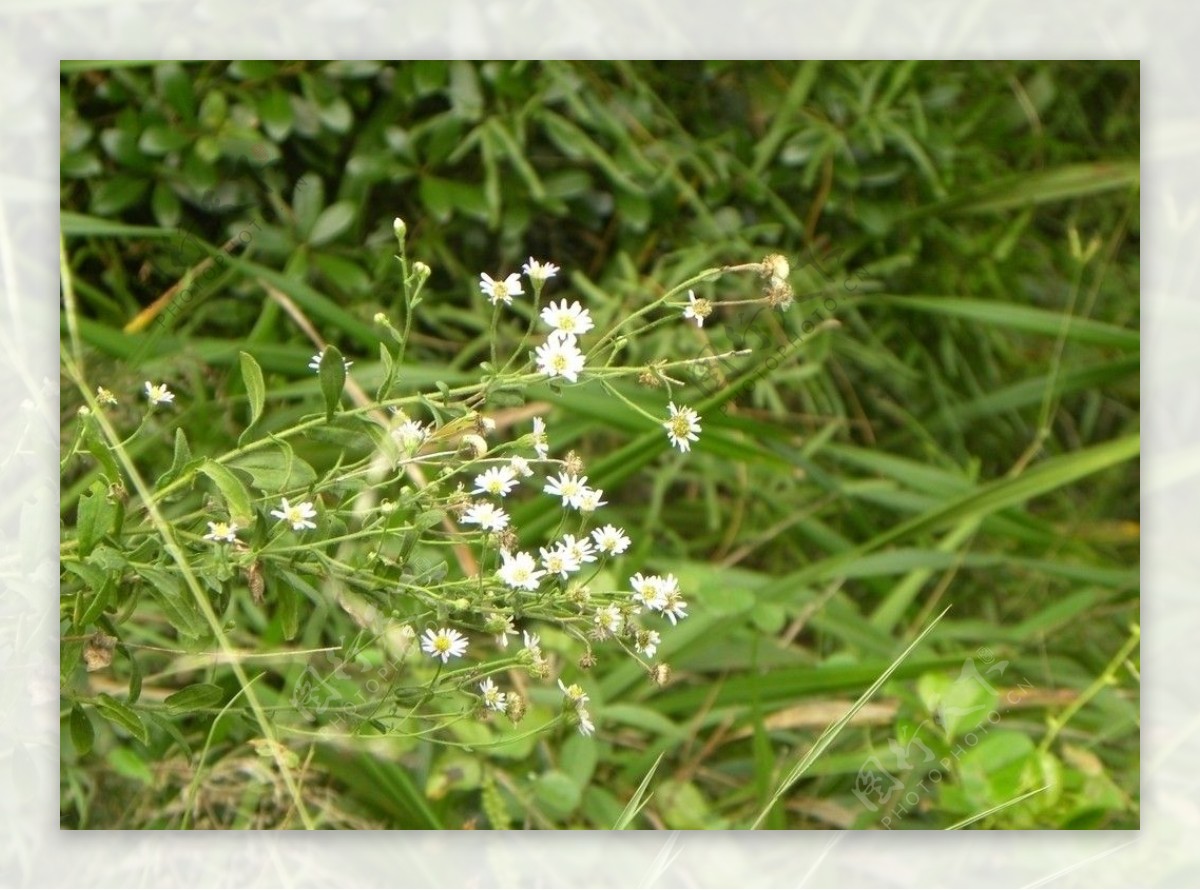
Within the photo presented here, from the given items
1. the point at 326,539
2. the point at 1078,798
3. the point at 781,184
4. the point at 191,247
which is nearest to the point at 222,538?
the point at 326,539

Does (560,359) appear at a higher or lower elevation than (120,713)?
higher

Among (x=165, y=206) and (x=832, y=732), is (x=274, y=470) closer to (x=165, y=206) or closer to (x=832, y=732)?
(x=165, y=206)

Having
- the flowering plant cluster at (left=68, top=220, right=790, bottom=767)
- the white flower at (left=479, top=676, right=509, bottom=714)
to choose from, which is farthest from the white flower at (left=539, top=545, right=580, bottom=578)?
the white flower at (left=479, top=676, right=509, bottom=714)

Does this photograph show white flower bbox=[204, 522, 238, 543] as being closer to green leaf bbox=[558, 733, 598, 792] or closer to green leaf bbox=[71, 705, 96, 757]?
green leaf bbox=[71, 705, 96, 757]

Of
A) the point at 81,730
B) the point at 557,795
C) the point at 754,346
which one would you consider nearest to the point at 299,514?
the point at 81,730

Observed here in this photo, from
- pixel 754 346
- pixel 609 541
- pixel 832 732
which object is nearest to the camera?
pixel 609 541

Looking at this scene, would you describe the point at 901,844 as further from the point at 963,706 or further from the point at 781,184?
the point at 781,184

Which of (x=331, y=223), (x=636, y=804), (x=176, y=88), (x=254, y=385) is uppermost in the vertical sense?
(x=176, y=88)
